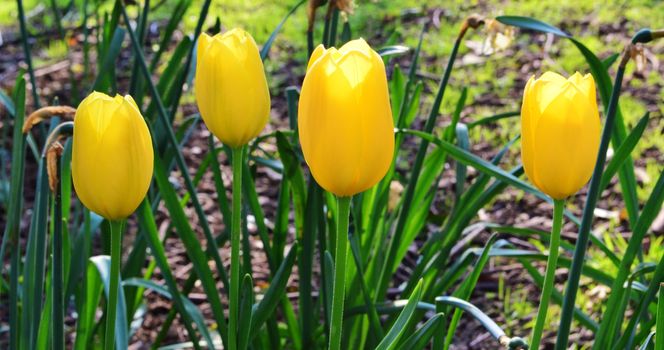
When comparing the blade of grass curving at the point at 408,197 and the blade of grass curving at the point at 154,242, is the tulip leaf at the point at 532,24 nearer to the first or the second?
the blade of grass curving at the point at 408,197

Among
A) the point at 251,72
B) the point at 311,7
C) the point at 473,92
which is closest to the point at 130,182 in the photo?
the point at 251,72

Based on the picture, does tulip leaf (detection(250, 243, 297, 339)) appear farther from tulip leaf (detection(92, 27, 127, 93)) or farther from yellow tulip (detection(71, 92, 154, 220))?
tulip leaf (detection(92, 27, 127, 93))

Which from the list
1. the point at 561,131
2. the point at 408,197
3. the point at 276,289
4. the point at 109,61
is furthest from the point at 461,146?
the point at 561,131

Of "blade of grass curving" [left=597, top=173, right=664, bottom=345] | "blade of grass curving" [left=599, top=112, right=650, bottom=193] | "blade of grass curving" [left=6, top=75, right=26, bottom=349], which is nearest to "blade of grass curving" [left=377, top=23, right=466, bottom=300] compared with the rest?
"blade of grass curving" [left=599, top=112, right=650, bottom=193]

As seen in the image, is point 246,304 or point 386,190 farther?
point 386,190

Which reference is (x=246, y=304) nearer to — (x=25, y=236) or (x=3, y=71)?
(x=25, y=236)

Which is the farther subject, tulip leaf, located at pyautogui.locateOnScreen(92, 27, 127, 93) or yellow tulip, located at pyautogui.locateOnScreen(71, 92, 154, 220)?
tulip leaf, located at pyautogui.locateOnScreen(92, 27, 127, 93)

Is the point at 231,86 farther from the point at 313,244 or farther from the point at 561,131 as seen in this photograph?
the point at 313,244
